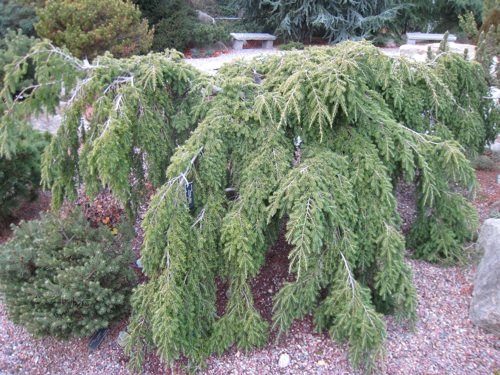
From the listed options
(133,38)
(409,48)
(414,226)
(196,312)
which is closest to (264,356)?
(196,312)

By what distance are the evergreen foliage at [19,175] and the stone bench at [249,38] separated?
9019mm

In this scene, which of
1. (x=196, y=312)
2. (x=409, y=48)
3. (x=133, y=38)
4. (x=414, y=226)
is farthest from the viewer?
(x=409, y=48)

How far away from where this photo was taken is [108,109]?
2965 mm

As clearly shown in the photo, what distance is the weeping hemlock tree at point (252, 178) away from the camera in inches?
108

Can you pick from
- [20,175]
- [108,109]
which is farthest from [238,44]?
[108,109]

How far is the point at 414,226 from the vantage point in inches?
157

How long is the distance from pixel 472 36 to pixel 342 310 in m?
8.75

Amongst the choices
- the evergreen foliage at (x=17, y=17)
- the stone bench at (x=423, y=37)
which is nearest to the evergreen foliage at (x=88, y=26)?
the evergreen foliage at (x=17, y=17)

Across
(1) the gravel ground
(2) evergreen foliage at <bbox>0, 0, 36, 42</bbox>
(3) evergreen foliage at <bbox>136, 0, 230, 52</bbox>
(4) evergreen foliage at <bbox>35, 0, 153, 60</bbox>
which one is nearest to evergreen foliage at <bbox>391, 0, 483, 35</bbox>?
(1) the gravel ground

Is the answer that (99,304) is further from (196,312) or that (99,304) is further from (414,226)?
(414,226)

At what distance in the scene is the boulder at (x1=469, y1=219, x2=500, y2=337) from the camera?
10.6ft

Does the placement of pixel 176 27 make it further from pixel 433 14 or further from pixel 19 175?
pixel 433 14

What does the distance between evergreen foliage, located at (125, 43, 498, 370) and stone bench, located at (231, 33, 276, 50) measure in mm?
9852

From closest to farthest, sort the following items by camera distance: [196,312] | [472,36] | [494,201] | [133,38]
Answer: [196,312] < [494,201] < [133,38] < [472,36]
